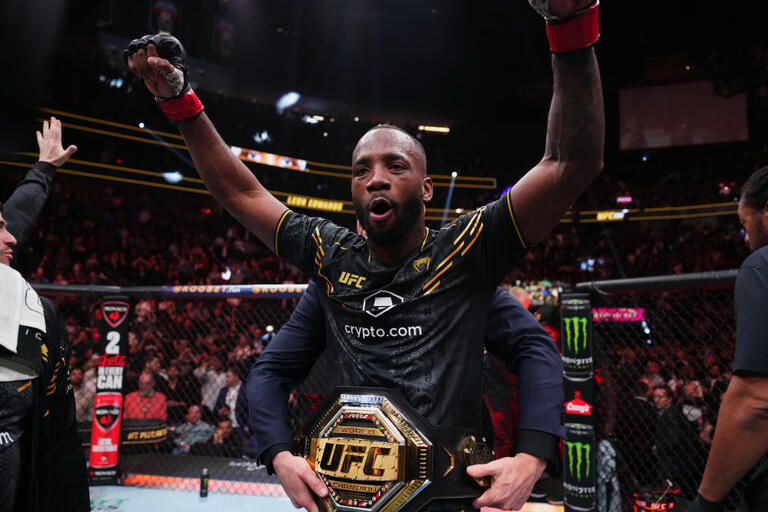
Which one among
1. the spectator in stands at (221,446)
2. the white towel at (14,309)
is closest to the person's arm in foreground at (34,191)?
the white towel at (14,309)

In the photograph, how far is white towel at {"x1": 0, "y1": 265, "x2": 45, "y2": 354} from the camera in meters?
1.71

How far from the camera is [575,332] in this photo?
280 cm

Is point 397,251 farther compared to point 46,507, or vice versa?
point 46,507

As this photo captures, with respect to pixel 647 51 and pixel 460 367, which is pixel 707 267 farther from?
pixel 460 367

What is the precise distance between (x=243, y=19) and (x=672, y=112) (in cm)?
1455

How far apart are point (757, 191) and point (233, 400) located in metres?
5.61

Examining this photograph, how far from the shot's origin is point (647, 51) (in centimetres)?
1833

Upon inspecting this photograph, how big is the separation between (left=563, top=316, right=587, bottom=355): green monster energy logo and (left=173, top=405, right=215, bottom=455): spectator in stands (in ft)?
13.0

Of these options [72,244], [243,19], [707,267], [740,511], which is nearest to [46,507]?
[740,511]

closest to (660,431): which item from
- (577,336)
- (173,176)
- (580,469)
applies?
(580,469)

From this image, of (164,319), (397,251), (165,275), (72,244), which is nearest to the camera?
(397,251)

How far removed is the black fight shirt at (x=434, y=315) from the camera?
1187mm

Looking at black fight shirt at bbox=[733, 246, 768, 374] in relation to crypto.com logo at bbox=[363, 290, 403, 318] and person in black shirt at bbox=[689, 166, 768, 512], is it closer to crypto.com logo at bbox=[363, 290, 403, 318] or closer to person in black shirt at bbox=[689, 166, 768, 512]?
person in black shirt at bbox=[689, 166, 768, 512]

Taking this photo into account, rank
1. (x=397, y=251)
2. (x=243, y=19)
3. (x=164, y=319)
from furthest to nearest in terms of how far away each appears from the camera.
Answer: (x=243, y=19), (x=164, y=319), (x=397, y=251)
